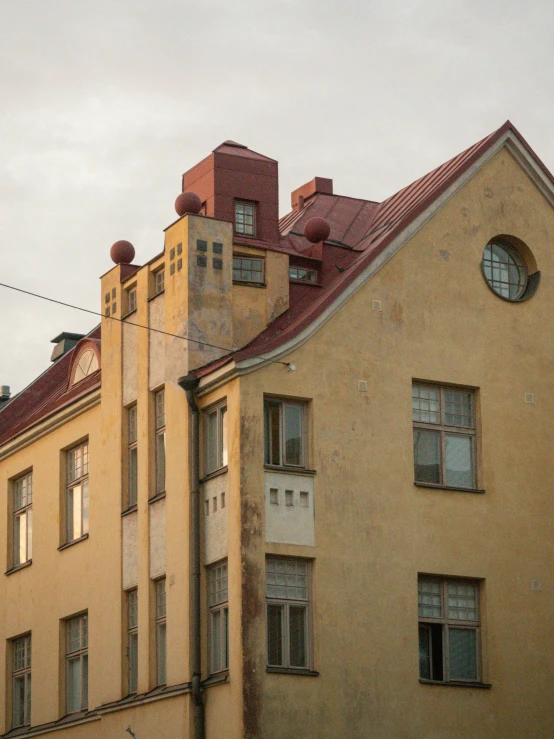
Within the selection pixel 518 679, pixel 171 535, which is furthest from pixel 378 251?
pixel 518 679

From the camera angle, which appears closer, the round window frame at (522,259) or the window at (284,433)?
the window at (284,433)

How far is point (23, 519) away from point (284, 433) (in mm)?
10099

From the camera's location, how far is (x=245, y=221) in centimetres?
3072

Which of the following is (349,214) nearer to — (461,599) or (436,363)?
(436,363)

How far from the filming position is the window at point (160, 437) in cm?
2759

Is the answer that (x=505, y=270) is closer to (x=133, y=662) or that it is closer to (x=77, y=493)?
(x=77, y=493)

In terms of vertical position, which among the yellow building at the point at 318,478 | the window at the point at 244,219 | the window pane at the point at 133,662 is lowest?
the window pane at the point at 133,662

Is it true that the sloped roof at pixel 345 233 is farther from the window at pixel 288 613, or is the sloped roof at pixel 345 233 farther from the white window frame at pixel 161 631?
the white window frame at pixel 161 631

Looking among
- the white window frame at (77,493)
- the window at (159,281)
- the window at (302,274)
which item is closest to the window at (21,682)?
the white window frame at (77,493)

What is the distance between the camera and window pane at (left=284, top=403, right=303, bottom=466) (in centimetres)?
2575

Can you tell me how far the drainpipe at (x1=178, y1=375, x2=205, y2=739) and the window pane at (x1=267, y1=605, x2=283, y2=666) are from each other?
1282mm

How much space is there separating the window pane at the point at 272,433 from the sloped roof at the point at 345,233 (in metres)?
1.07

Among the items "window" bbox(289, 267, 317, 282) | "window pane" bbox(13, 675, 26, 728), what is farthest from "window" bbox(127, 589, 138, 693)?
"window" bbox(289, 267, 317, 282)

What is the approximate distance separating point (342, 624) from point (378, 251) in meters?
6.79
